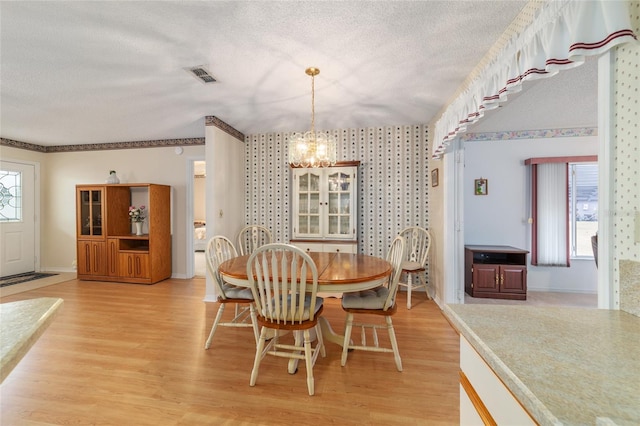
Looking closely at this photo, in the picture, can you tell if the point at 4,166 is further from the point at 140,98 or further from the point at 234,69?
the point at 234,69

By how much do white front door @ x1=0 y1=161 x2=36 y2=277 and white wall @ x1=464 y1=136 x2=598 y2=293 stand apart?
7.20 m

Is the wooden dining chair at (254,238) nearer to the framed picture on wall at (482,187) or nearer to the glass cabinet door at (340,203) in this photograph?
the glass cabinet door at (340,203)

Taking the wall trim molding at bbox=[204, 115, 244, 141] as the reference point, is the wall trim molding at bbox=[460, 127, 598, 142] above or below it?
below

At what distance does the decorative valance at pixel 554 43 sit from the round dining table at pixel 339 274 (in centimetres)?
134

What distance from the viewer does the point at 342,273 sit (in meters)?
1.95

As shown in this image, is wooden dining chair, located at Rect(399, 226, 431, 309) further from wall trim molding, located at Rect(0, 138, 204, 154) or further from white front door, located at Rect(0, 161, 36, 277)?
white front door, located at Rect(0, 161, 36, 277)

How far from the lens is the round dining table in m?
1.79

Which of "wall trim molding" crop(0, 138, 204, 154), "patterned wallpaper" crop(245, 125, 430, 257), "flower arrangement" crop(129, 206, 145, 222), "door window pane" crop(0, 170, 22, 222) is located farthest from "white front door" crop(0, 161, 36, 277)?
"patterned wallpaper" crop(245, 125, 430, 257)

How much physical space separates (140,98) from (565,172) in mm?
5307

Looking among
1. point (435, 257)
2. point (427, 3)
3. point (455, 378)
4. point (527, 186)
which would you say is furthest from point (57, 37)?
point (527, 186)

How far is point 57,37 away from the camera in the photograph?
6.11 ft

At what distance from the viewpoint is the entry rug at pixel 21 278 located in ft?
13.6

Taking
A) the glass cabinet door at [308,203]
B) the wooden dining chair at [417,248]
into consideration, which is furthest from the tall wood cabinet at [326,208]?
the wooden dining chair at [417,248]

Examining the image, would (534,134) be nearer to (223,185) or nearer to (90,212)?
(223,185)
